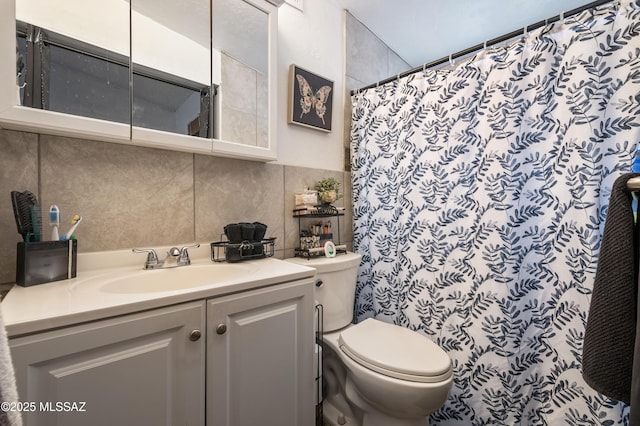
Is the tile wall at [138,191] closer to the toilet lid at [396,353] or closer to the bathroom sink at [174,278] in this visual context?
the bathroom sink at [174,278]

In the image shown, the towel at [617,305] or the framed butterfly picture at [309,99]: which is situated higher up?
the framed butterfly picture at [309,99]

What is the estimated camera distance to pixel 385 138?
1.65 meters

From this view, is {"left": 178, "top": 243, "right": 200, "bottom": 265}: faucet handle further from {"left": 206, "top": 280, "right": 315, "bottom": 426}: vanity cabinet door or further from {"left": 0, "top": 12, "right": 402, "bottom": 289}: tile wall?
{"left": 206, "top": 280, "right": 315, "bottom": 426}: vanity cabinet door

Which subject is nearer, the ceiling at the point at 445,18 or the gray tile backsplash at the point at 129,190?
the gray tile backsplash at the point at 129,190

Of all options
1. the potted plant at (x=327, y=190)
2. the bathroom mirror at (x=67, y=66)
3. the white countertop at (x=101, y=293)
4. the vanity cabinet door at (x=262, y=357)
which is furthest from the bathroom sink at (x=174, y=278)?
the potted plant at (x=327, y=190)

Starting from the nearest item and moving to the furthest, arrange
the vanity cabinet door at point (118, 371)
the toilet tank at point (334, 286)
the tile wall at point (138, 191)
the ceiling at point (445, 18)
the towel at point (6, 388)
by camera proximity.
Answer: the towel at point (6, 388) → the vanity cabinet door at point (118, 371) → the tile wall at point (138, 191) → the toilet tank at point (334, 286) → the ceiling at point (445, 18)

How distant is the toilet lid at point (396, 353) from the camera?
1.00 m

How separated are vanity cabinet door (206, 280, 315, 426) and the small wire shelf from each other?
1.08ft

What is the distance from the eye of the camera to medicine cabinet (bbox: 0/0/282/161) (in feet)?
2.67

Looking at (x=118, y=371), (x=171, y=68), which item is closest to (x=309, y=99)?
(x=171, y=68)

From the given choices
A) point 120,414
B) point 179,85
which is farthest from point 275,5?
point 120,414

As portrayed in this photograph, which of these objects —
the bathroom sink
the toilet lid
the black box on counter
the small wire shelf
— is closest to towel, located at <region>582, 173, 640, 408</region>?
the toilet lid

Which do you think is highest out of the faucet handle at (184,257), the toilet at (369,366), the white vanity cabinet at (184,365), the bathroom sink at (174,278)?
the faucet handle at (184,257)

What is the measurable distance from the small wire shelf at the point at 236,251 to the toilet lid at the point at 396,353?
574 mm
